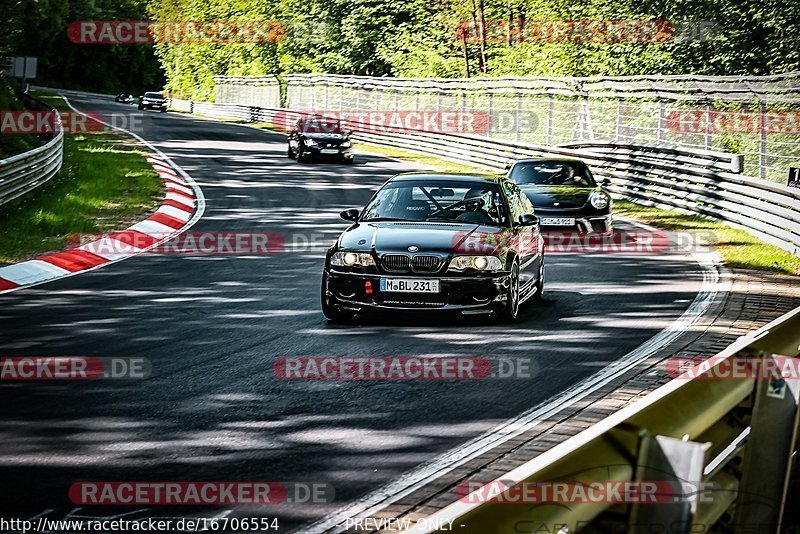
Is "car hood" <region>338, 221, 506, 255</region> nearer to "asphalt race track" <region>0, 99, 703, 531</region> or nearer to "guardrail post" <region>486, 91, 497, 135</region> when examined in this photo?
"asphalt race track" <region>0, 99, 703, 531</region>

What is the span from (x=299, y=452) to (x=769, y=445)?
10.4 feet

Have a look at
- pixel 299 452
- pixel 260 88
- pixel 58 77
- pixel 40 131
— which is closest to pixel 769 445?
pixel 299 452

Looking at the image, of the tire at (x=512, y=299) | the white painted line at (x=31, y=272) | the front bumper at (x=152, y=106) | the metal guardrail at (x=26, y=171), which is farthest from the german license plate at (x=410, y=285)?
the front bumper at (x=152, y=106)

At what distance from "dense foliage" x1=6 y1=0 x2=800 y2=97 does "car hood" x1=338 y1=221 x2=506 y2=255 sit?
17945 millimetres

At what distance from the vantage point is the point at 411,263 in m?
10.2

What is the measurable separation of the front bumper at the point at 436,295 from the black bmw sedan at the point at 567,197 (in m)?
7.78

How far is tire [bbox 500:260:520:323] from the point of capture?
1049cm

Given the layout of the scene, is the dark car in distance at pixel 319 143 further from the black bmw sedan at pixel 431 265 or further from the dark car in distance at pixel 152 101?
the dark car in distance at pixel 152 101

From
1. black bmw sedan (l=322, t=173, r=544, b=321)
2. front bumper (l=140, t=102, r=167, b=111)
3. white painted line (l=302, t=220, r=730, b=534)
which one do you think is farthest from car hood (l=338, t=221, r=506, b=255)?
front bumper (l=140, t=102, r=167, b=111)

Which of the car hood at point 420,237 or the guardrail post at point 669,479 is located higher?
the guardrail post at point 669,479

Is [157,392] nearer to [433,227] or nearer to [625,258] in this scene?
[433,227]

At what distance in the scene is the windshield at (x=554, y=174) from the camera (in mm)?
19266

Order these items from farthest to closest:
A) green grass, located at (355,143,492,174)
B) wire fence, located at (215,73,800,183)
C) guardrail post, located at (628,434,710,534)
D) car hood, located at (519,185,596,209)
→ green grass, located at (355,143,492,174)
wire fence, located at (215,73,800,183)
car hood, located at (519,185,596,209)
guardrail post, located at (628,434,710,534)

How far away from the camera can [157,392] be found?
7.52 m
